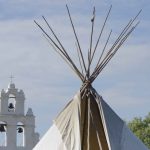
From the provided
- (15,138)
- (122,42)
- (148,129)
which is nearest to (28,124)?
(15,138)

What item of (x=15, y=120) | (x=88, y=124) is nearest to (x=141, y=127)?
(x=15, y=120)

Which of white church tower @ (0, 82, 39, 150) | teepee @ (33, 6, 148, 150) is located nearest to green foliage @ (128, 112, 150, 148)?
white church tower @ (0, 82, 39, 150)

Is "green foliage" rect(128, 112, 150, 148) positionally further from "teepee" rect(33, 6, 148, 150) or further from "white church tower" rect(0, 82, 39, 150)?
"teepee" rect(33, 6, 148, 150)

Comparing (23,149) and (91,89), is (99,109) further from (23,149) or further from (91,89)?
(23,149)

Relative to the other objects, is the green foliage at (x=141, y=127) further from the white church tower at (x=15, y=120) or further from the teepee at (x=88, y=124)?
the teepee at (x=88, y=124)

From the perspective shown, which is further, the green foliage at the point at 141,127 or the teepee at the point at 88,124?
the green foliage at the point at 141,127

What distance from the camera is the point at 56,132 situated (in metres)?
21.0

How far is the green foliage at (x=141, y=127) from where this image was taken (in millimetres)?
43375

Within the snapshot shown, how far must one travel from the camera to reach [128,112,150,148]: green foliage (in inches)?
1708

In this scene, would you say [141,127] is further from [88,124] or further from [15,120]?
[88,124]

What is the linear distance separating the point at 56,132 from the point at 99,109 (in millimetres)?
1065

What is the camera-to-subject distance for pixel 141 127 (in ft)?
145

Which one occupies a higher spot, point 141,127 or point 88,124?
point 141,127

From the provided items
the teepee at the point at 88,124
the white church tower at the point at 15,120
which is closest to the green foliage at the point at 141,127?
the white church tower at the point at 15,120
